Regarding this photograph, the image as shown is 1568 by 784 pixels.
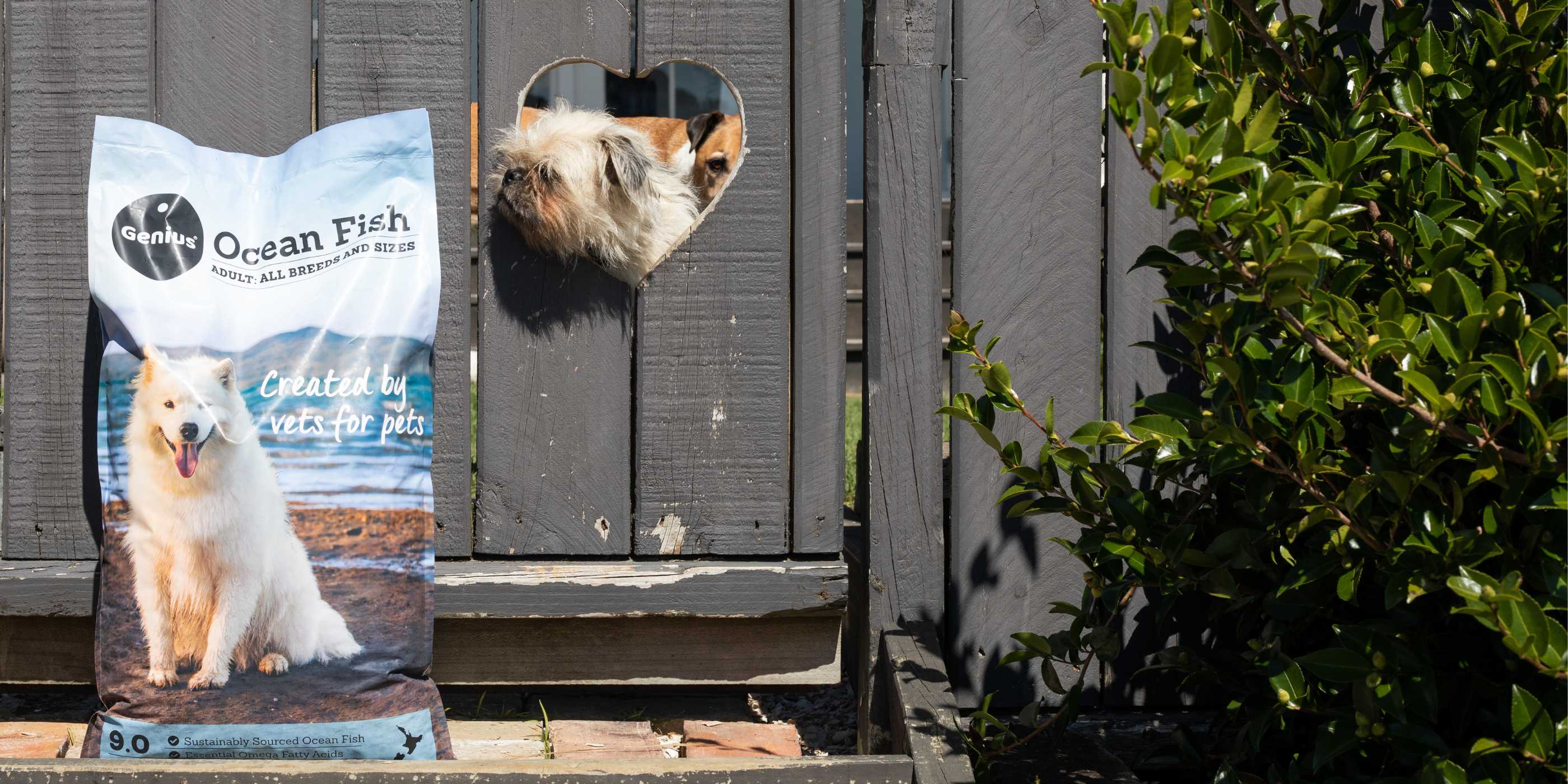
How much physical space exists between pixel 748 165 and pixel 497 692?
118cm

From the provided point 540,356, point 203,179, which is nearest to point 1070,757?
point 540,356

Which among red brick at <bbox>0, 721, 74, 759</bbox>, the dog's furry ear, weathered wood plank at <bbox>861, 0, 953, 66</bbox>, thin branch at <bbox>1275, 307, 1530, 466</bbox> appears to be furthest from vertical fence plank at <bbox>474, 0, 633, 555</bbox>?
thin branch at <bbox>1275, 307, 1530, 466</bbox>

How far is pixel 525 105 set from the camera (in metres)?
1.65

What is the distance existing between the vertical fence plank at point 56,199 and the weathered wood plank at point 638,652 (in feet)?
2.04

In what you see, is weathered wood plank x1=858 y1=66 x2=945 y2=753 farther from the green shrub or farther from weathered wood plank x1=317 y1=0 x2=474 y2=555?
weathered wood plank x1=317 y1=0 x2=474 y2=555

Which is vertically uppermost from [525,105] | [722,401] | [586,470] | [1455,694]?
[525,105]

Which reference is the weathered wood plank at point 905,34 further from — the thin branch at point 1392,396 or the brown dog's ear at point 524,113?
the thin branch at point 1392,396

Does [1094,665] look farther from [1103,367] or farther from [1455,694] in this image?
[1455,694]

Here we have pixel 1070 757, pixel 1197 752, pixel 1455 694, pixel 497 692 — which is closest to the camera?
pixel 1455 694

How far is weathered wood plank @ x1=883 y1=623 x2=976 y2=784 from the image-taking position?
1.28 metres

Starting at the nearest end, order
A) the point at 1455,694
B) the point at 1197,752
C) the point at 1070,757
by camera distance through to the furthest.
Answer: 1. the point at 1455,694
2. the point at 1197,752
3. the point at 1070,757

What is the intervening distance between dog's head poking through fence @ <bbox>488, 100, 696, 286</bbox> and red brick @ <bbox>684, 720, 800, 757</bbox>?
0.76m

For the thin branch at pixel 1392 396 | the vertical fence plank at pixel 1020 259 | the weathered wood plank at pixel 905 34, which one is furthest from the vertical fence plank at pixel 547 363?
the thin branch at pixel 1392 396

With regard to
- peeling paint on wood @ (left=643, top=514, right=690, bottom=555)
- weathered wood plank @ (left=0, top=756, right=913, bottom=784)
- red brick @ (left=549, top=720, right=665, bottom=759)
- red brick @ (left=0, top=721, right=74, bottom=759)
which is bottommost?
red brick @ (left=549, top=720, right=665, bottom=759)
